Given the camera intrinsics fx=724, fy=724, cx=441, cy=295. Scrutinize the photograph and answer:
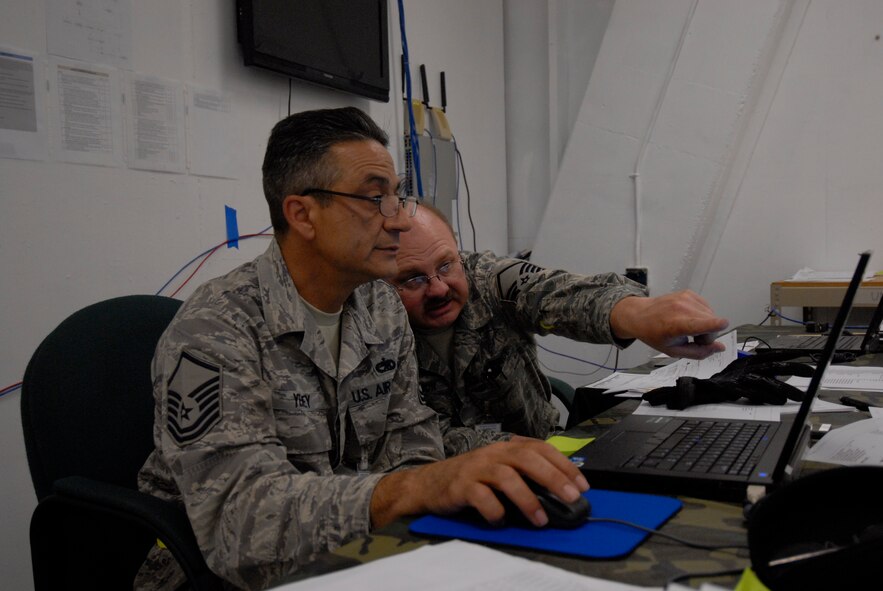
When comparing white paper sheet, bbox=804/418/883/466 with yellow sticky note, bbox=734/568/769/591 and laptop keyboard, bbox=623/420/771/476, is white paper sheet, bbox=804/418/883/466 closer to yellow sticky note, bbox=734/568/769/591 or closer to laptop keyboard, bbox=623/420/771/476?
laptop keyboard, bbox=623/420/771/476

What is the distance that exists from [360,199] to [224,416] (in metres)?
0.47

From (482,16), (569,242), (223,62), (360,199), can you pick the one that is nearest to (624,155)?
(569,242)

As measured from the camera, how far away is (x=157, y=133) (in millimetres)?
1873

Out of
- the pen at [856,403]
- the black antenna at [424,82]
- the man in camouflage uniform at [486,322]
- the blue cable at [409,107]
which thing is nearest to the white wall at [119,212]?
the blue cable at [409,107]

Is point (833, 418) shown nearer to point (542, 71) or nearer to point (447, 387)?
point (447, 387)

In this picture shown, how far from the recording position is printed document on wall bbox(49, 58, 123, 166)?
164 centimetres

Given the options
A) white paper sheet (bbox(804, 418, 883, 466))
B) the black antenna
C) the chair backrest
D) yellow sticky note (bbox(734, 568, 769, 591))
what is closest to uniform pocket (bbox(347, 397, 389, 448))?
the chair backrest

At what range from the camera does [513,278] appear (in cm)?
161

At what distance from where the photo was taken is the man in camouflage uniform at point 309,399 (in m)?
0.83

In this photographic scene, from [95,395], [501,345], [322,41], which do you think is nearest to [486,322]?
[501,345]

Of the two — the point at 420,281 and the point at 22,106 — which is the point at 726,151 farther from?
the point at 22,106

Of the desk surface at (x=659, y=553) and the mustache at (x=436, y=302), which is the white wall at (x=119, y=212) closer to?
the mustache at (x=436, y=302)

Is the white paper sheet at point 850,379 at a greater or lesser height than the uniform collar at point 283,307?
lesser

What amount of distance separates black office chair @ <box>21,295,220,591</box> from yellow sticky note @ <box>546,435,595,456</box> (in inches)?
19.6
